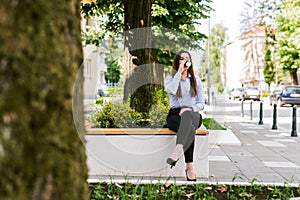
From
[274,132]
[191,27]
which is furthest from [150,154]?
[191,27]

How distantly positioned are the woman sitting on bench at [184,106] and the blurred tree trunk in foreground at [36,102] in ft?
12.6

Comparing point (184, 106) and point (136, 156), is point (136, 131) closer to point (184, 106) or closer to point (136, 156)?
point (136, 156)

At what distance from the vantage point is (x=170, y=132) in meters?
5.56

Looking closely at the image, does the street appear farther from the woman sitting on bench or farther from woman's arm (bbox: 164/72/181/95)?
woman's arm (bbox: 164/72/181/95)

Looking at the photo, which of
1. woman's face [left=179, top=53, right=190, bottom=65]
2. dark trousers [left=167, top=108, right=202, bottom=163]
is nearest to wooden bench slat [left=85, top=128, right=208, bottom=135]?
dark trousers [left=167, top=108, right=202, bottom=163]

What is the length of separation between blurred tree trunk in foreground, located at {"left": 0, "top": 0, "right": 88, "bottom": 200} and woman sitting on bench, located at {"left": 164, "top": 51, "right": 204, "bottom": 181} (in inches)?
151

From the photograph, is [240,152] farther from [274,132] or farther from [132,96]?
[274,132]

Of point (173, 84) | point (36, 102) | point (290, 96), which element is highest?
point (173, 84)

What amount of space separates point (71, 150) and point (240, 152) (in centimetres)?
750

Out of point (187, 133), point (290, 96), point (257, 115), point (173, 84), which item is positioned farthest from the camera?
point (290, 96)

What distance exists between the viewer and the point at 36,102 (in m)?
1.31

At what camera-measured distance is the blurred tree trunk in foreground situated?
1.25 metres

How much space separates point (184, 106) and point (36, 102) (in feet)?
→ 14.1

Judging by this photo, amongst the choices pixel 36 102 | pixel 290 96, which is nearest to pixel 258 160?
pixel 36 102
